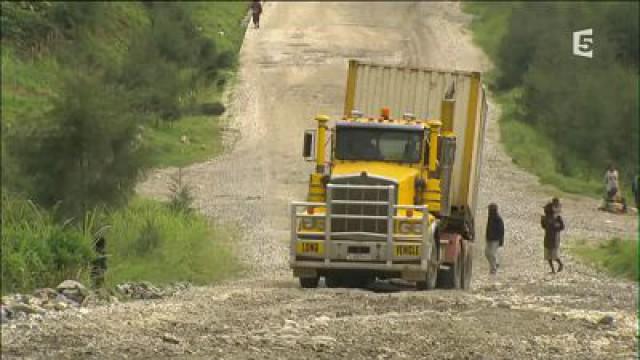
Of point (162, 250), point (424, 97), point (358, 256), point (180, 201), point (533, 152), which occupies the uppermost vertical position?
point (424, 97)

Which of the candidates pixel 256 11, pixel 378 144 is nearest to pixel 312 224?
pixel 378 144

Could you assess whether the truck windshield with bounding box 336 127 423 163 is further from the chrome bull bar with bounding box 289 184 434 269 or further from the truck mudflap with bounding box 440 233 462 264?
the truck mudflap with bounding box 440 233 462 264

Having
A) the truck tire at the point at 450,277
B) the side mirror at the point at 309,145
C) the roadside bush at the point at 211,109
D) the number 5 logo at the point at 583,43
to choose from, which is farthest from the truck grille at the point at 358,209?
the number 5 logo at the point at 583,43

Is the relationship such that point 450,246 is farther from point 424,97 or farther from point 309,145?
point 309,145

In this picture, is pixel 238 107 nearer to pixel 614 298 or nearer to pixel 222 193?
pixel 222 193

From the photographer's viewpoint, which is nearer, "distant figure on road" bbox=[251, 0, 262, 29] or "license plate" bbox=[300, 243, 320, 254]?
"license plate" bbox=[300, 243, 320, 254]

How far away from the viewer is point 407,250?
21.1m

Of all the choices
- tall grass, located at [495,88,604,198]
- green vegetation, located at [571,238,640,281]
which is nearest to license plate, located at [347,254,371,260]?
green vegetation, located at [571,238,640,281]

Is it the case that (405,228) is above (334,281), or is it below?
above

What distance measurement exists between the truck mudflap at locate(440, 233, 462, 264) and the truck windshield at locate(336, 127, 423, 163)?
1899mm

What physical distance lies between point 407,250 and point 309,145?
2.31m

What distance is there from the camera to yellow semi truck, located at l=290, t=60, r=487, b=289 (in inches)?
835

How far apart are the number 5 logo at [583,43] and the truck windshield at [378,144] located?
3536cm

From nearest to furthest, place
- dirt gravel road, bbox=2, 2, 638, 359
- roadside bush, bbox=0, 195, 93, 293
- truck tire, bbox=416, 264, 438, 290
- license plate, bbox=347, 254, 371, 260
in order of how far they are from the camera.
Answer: dirt gravel road, bbox=2, 2, 638, 359 < roadside bush, bbox=0, 195, 93, 293 < license plate, bbox=347, 254, 371, 260 < truck tire, bbox=416, 264, 438, 290
